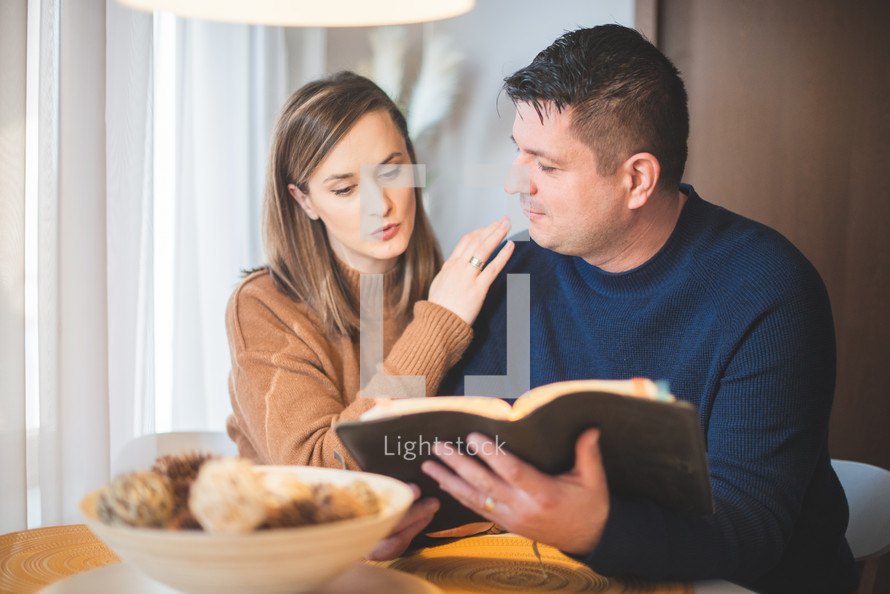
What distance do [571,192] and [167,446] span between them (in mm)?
979

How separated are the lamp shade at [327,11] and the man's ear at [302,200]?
519mm

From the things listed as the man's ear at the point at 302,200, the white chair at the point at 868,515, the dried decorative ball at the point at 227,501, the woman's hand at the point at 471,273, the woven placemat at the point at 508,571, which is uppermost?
the man's ear at the point at 302,200

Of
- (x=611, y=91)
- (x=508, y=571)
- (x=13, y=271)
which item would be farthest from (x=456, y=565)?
(x=13, y=271)

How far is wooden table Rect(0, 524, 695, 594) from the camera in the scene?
2.55 ft

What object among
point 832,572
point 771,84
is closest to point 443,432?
point 832,572

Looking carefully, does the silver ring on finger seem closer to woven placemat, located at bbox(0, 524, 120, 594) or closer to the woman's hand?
woven placemat, located at bbox(0, 524, 120, 594)

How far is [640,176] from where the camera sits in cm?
130

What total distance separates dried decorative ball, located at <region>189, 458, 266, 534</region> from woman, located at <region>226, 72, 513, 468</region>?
71 cm

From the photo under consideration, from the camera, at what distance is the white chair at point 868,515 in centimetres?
131

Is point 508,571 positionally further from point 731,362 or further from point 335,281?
point 335,281

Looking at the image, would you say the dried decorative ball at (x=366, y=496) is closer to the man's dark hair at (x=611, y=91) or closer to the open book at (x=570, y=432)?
the open book at (x=570, y=432)

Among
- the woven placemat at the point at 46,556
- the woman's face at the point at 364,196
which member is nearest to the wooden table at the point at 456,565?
the woven placemat at the point at 46,556

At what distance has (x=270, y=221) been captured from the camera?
161 centimetres

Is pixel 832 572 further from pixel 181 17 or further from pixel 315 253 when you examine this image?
pixel 181 17
